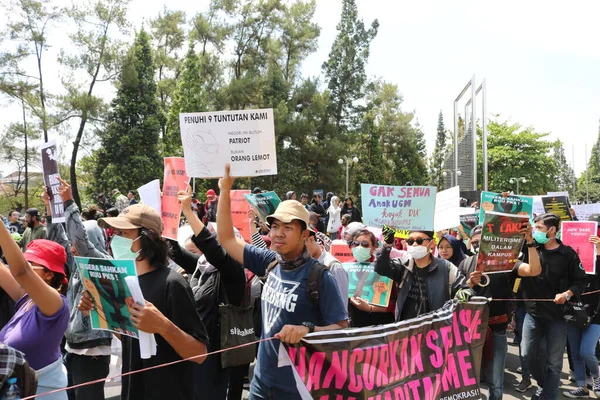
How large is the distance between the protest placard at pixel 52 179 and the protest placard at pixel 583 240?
560 centimetres

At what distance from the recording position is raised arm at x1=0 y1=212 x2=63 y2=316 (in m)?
2.93

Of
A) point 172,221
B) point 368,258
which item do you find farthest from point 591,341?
point 172,221

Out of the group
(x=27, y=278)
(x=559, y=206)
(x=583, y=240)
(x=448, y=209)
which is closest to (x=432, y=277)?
(x=448, y=209)

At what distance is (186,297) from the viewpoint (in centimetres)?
301

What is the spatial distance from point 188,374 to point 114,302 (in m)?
Answer: 0.61

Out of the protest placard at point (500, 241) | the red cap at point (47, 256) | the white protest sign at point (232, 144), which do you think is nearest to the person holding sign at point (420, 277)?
the protest placard at point (500, 241)

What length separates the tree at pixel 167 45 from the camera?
149 feet

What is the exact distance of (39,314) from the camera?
3127 millimetres

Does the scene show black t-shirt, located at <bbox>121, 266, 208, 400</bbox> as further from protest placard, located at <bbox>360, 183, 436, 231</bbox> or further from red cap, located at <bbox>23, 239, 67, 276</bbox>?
protest placard, located at <bbox>360, 183, 436, 231</bbox>

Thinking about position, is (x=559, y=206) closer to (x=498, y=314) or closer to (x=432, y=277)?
(x=498, y=314)

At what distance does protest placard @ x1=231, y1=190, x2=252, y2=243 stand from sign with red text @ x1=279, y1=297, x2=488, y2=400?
137 inches

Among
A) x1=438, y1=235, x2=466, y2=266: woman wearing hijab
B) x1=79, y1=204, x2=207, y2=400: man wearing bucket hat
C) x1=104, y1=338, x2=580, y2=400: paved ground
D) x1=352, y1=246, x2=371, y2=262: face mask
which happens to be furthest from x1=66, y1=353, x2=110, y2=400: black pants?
x1=438, y1=235, x2=466, y2=266: woman wearing hijab

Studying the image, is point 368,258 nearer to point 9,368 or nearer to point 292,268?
point 292,268

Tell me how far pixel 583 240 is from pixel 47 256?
6.02 metres
